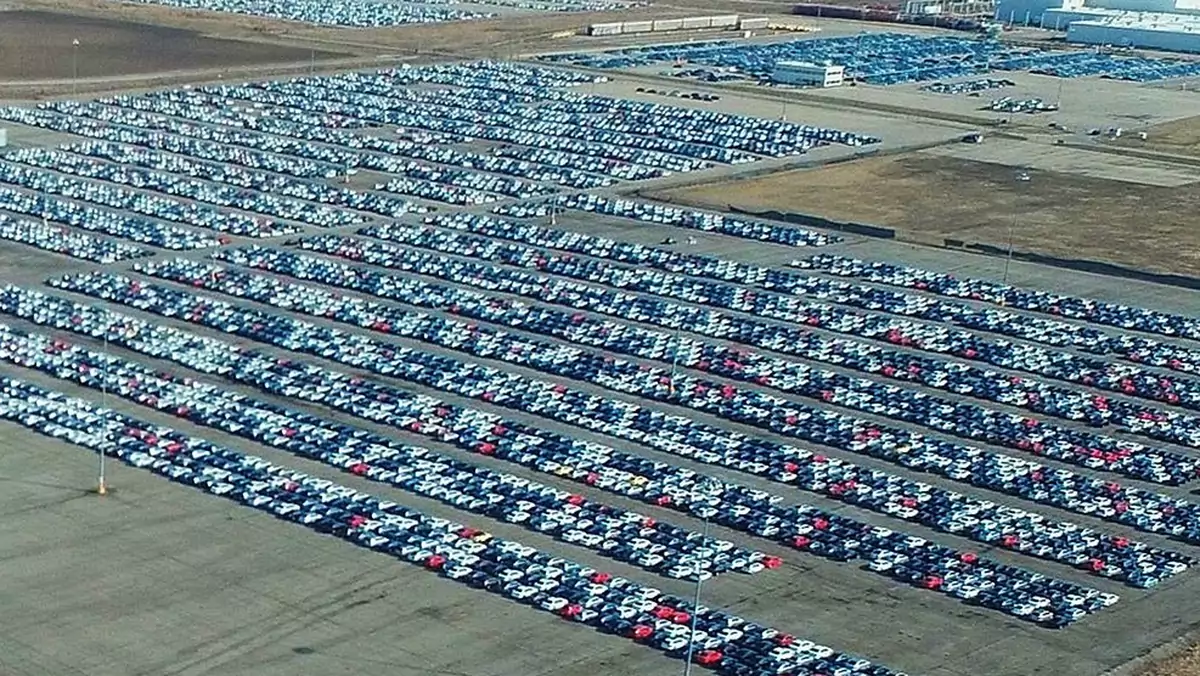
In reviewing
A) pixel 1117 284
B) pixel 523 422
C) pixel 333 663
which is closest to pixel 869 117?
pixel 1117 284

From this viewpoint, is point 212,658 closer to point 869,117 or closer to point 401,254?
point 401,254

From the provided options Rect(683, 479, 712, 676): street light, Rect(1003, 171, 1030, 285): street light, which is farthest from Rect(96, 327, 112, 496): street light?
Rect(1003, 171, 1030, 285): street light

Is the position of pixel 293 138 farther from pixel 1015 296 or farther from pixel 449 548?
pixel 449 548

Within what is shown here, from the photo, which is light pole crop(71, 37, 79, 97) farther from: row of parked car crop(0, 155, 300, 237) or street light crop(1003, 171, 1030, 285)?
street light crop(1003, 171, 1030, 285)

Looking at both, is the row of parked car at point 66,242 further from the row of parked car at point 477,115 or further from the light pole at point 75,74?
the light pole at point 75,74

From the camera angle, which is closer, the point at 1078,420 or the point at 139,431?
the point at 139,431
